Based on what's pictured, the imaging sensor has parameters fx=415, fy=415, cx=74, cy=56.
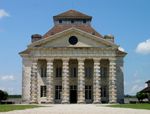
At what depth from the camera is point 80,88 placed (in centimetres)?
7556

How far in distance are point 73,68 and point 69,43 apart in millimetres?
5626

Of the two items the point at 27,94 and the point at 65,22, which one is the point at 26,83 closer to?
the point at 27,94

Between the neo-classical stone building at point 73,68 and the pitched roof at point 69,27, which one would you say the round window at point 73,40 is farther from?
the pitched roof at point 69,27

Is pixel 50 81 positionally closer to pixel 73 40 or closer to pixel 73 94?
pixel 73 94

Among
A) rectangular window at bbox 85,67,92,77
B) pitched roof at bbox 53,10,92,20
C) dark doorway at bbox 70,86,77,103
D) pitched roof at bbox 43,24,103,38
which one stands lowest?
dark doorway at bbox 70,86,77,103

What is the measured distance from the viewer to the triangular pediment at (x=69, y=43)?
7619cm

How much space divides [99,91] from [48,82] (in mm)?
9461

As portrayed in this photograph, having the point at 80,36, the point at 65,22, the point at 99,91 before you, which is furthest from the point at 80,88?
the point at 65,22

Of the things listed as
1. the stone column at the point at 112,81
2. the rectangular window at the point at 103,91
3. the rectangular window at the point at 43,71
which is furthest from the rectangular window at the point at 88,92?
the rectangular window at the point at 43,71

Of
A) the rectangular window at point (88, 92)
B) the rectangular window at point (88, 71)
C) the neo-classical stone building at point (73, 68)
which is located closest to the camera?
the neo-classical stone building at point (73, 68)

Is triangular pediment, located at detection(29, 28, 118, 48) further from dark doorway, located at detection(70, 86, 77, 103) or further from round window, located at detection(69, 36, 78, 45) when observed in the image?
dark doorway, located at detection(70, 86, 77, 103)

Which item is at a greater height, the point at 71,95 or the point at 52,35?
the point at 52,35

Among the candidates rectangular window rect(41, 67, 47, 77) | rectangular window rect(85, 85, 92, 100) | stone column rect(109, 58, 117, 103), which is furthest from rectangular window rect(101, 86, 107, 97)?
rectangular window rect(41, 67, 47, 77)

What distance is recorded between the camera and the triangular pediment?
76188mm
